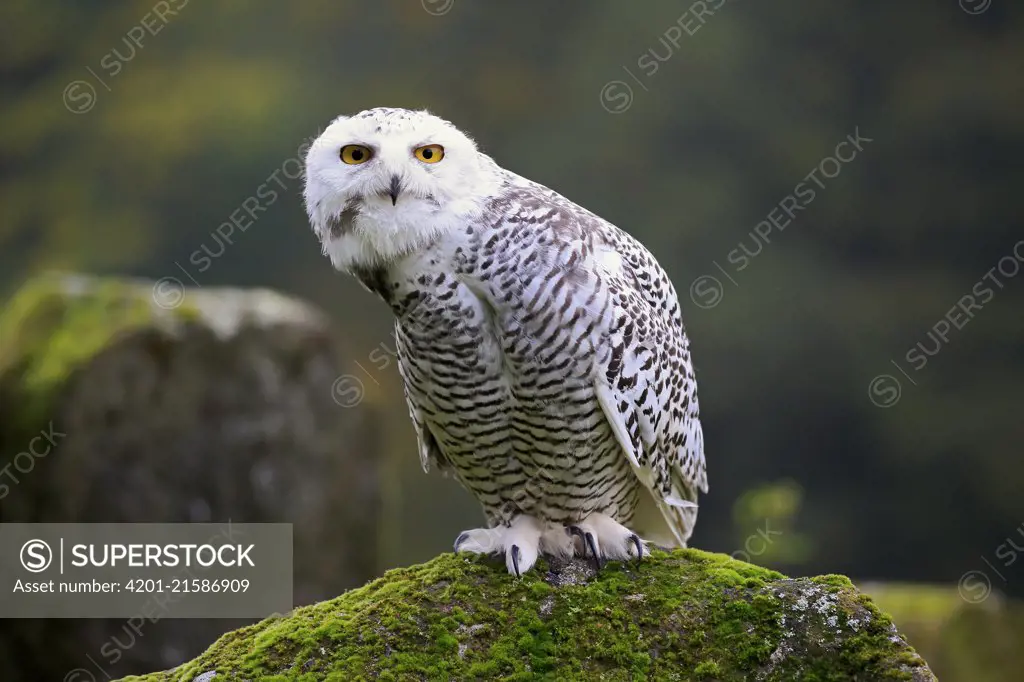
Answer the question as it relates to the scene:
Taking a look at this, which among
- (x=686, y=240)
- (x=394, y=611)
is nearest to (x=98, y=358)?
(x=394, y=611)

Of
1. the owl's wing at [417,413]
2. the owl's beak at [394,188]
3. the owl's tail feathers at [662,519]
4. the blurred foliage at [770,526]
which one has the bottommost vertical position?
the owl's tail feathers at [662,519]

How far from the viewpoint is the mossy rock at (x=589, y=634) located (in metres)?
2.06

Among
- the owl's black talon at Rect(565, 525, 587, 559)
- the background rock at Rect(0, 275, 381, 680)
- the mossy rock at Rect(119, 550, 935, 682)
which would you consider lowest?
the mossy rock at Rect(119, 550, 935, 682)

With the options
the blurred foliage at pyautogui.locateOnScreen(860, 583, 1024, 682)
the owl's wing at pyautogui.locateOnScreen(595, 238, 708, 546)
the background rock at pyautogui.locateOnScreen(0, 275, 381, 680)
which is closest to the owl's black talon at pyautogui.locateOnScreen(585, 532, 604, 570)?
the owl's wing at pyautogui.locateOnScreen(595, 238, 708, 546)

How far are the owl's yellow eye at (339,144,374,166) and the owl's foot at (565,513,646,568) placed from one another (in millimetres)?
921

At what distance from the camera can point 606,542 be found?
7.75 feet

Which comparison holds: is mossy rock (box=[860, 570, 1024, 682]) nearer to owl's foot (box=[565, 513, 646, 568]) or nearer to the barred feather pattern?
the barred feather pattern

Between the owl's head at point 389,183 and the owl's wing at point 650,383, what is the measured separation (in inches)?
14.9

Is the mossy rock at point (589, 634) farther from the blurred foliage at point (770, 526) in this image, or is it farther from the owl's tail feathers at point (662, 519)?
the blurred foliage at point (770, 526)

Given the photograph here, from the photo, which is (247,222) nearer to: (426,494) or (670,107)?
(426,494)

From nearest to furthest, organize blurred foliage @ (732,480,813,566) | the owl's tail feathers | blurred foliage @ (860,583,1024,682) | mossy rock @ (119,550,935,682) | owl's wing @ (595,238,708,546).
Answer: mossy rock @ (119,550,935,682) → owl's wing @ (595,238,708,546) → the owl's tail feathers → blurred foliage @ (732,480,813,566) → blurred foliage @ (860,583,1024,682)

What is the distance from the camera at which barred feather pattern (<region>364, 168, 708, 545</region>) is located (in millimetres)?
2158

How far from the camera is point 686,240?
7.10 meters

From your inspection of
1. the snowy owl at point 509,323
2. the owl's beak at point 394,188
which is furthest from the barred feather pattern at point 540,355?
the owl's beak at point 394,188
